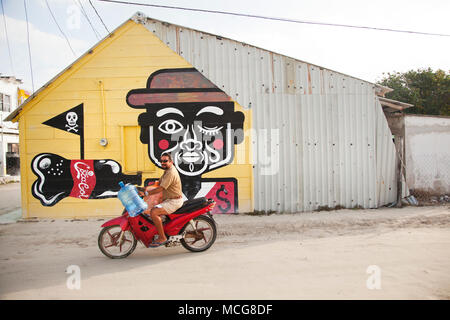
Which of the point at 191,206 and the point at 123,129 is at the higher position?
the point at 123,129

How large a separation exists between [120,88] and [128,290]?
6.16 m

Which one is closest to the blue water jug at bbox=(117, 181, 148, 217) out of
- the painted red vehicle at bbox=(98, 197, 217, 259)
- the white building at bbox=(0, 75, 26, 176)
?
the painted red vehicle at bbox=(98, 197, 217, 259)

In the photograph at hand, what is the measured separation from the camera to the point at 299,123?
8875 mm

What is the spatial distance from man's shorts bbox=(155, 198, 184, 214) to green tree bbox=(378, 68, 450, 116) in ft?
62.4

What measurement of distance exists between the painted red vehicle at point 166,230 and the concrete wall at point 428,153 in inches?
278

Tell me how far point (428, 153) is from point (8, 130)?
25354 millimetres

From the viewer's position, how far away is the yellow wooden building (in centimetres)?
867

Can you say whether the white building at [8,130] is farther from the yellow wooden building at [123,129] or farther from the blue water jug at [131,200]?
the blue water jug at [131,200]

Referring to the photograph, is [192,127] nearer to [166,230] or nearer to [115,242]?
[166,230]

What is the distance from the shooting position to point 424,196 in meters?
9.59

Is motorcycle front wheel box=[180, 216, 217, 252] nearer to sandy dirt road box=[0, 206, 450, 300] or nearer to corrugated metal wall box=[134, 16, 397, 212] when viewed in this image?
sandy dirt road box=[0, 206, 450, 300]

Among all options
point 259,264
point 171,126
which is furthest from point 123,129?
point 259,264

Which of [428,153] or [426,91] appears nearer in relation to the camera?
[428,153]
